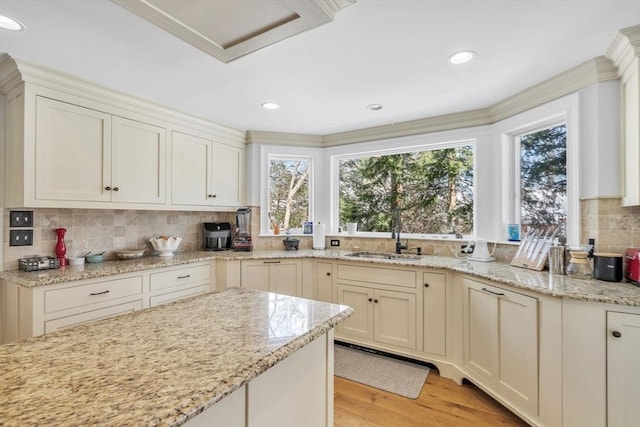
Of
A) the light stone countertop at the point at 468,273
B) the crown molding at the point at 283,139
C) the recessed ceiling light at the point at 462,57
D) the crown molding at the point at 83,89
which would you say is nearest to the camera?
the light stone countertop at the point at 468,273

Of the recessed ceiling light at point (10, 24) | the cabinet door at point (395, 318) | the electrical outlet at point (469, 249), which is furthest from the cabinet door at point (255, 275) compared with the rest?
the recessed ceiling light at point (10, 24)

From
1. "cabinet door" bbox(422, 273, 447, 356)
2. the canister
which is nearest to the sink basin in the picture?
"cabinet door" bbox(422, 273, 447, 356)

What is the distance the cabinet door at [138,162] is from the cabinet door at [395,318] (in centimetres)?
224

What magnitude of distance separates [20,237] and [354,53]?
2.71m

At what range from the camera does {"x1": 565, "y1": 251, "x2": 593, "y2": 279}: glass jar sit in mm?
1975

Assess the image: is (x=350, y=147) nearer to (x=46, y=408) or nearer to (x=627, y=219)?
(x=627, y=219)

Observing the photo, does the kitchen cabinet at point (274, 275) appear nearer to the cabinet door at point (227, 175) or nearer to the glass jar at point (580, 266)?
the cabinet door at point (227, 175)

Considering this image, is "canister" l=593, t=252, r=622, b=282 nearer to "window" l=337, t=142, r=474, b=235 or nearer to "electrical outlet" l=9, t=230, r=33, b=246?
"window" l=337, t=142, r=474, b=235

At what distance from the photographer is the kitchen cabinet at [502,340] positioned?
6.03ft

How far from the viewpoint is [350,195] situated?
3766 mm

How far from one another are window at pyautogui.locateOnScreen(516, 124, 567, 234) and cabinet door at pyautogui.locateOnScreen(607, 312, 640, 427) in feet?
3.42

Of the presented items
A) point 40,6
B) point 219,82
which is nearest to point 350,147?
point 219,82

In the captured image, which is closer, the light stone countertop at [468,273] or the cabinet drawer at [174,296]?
the light stone countertop at [468,273]

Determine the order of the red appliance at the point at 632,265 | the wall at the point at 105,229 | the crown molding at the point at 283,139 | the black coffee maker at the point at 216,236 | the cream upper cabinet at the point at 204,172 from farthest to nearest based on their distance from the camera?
the crown molding at the point at 283,139, the black coffee maker at the point at 216,236, the cream upper cabinet at the point at 204,172, the wall at the point at 105,229, the red appliance at the point at 632,265
